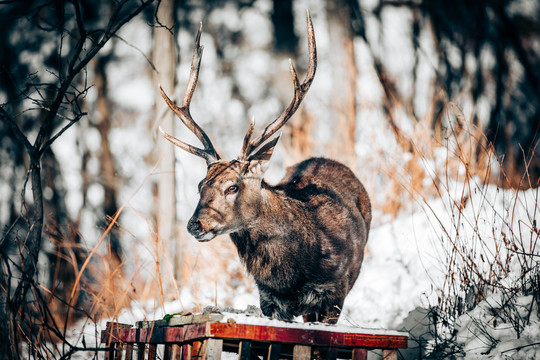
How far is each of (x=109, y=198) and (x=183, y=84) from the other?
2969mm

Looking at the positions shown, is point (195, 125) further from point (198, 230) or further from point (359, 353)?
point (359, 353)

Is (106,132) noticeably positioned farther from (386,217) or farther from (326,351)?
(326,351)

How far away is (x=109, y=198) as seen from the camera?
37.1 feet

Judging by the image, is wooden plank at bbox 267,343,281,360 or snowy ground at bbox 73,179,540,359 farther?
snowy ground at bbox 73,179,540,359

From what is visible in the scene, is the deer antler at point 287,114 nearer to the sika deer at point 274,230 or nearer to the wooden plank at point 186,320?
the sika deer at point 274,230

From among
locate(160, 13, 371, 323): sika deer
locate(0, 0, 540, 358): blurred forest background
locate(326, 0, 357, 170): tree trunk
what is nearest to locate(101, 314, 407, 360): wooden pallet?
locate(160, 13, 371, 323): sika deer

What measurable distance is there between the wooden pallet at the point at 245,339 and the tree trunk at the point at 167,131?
3777 millimetres

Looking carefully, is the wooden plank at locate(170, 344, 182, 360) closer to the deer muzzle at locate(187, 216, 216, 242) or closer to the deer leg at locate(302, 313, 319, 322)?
the deer muzzle at locate(187, 216, 216, 242)

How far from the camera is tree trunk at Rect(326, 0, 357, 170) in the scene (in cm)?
771

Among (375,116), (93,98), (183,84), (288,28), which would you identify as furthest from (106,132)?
(375,116)

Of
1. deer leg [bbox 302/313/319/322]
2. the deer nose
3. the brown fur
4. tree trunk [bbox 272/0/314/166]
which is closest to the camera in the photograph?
the deer nose

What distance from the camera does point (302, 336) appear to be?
102 inches

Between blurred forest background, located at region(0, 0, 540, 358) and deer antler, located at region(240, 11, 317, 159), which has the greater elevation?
blurred forest background, located at region(0, 0, 540, 358)

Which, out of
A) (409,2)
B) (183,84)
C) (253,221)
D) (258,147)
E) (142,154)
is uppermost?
(409,2)
